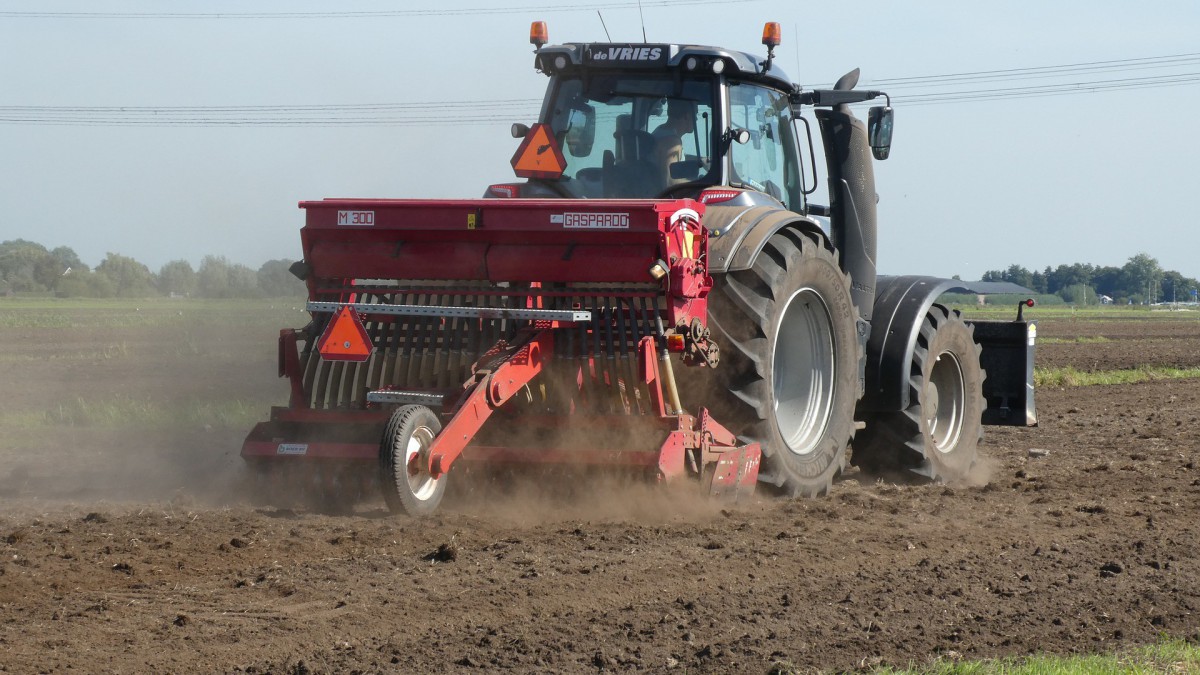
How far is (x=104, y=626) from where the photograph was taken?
4184 mm

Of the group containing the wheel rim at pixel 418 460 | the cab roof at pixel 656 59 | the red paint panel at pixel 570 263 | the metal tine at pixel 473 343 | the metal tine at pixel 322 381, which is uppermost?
the cab roof at pixel 656 59

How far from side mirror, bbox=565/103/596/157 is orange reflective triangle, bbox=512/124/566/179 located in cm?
8

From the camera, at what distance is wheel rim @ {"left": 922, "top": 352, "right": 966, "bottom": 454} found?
8766 millimetres

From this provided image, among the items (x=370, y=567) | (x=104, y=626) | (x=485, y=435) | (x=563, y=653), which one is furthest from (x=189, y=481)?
(x=563, y=653)

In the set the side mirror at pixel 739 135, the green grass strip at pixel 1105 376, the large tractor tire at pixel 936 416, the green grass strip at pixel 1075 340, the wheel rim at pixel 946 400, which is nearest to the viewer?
the side mirror at pixel 739 135

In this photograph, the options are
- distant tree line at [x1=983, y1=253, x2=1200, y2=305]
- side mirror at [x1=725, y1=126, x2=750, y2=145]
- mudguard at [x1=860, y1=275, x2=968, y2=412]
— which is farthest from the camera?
distant tree line at [x1=983, y1=253, x2=1200, y2=305]

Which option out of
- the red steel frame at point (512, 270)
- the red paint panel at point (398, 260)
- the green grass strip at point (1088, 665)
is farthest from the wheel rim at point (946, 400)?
the green grass strip at point (1088, 665)

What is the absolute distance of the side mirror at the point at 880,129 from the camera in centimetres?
766

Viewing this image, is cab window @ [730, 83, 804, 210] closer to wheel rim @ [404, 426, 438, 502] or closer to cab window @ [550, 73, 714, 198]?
cab window @ [550, 73, 714, 198]

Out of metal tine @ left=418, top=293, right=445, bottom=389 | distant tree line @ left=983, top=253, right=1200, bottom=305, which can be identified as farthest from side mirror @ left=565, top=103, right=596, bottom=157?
distant tree line @ left=983, top=253, right=1200, bottom=305

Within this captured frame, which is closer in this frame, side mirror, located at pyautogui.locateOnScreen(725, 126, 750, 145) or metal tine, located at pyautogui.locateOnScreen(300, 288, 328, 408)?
metal tine, located at pyautogui.locateOnScreen(300, 288, 328, 408)

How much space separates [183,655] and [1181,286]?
409 ft

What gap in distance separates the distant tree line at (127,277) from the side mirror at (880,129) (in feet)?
15.9

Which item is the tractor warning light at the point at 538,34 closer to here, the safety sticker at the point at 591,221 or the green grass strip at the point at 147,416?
the safety sticker at the point at 591,221
